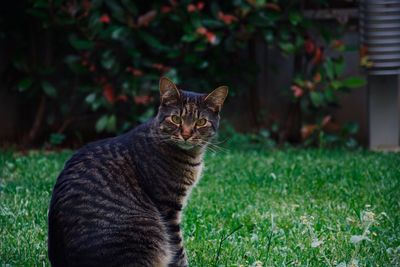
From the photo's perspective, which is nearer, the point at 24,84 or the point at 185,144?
the point at 185,144

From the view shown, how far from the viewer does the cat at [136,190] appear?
2955 millimetres

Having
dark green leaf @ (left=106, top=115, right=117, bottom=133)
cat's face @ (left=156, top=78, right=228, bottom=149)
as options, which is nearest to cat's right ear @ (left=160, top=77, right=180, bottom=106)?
cat's face @ (left=156, top=78, right=228, bottom=149)

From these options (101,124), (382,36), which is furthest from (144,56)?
(382,36)

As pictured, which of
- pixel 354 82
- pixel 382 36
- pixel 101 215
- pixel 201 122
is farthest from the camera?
pixel 354 82

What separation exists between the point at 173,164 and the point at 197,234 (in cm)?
67

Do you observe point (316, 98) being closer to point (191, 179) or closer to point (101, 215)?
point (191, 179)

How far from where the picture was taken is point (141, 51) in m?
7.26

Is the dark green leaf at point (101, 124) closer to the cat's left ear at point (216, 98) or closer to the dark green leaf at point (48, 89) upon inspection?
the dark green leaf at point (48, 89)

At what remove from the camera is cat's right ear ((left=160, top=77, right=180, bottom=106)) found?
362cm

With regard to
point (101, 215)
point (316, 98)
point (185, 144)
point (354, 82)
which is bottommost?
point (316, 98)

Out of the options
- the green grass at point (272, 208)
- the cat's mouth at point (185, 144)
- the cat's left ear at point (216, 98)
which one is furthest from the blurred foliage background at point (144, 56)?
the cat's mouth at point (185, 144)

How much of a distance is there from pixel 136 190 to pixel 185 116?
1.70ft

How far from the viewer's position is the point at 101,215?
3.04 meters

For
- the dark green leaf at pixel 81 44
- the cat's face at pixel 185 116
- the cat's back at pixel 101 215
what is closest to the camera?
the cat's back at pixel 101 215
